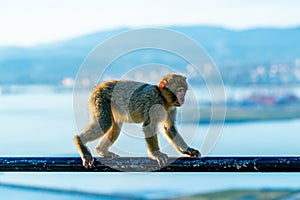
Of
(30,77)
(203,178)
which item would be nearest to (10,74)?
(30,77)

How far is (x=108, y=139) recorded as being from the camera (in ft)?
12.7

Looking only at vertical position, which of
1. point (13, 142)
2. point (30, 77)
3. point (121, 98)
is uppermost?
point (30, 77)

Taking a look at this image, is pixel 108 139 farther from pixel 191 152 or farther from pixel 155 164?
pixel 155 164

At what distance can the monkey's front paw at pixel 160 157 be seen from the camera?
9.09 feet

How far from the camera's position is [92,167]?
280 cm

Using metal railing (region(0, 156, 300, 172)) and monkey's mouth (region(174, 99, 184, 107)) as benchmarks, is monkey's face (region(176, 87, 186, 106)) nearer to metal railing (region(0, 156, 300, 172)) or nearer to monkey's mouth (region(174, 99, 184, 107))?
monkey's mouth (region(174, 99, 184, 107))

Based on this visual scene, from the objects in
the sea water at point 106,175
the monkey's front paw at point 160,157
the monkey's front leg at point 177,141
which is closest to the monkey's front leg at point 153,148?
the monkey's front paw at point 160,157

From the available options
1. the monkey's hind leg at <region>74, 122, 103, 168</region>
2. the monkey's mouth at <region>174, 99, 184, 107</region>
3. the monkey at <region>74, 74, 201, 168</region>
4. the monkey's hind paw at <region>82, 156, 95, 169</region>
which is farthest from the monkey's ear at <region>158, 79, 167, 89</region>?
the monkey's hind paw at <region>82, 156, 95, 169</region>

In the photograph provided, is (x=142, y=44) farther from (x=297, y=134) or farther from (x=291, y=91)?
(x=291, y=91)

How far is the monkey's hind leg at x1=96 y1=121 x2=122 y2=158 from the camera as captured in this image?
150 inches

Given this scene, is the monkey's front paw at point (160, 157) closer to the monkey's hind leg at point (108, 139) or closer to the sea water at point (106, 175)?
the monkey's hind leg at point (108, 139)

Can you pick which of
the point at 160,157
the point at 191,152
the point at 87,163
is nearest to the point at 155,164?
the point at 87,163

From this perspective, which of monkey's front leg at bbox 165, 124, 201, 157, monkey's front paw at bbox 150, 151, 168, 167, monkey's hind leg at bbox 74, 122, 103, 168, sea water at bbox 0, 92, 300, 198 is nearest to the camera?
monkey's front paw at bbox 150, 151, 168, 167

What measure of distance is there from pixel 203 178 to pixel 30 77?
13.8ft
